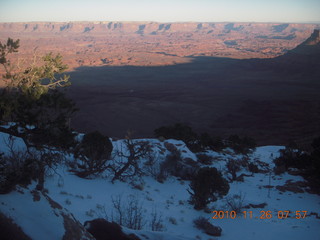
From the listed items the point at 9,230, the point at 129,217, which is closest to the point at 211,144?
the point at 129,217

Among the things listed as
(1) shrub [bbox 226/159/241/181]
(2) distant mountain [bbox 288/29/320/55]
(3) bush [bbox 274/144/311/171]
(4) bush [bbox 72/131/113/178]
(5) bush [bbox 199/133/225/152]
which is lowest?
(4) bush [bbox 72/131/113/178]

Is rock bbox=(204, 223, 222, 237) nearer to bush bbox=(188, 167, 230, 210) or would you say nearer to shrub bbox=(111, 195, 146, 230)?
shrub bbox=(111, 195, 146, 230)

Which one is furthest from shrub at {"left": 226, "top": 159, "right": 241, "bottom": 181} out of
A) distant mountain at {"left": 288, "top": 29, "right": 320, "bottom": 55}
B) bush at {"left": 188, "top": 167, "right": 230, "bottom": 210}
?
distant mountain at {"left": 288, "top": 29, "right": 320, "bottom": 55}

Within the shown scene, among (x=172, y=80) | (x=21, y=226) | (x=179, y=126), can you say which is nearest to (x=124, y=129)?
(x=179, y=126)

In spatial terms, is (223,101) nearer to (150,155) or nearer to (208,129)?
(208,129)

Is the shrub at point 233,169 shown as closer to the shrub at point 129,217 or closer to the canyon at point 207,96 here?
the shrub at point 129,217

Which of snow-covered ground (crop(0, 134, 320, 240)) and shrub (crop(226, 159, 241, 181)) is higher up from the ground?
shrub (crop(226, 159, 241, 181))

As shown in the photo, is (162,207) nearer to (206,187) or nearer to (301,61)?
(206,187)
